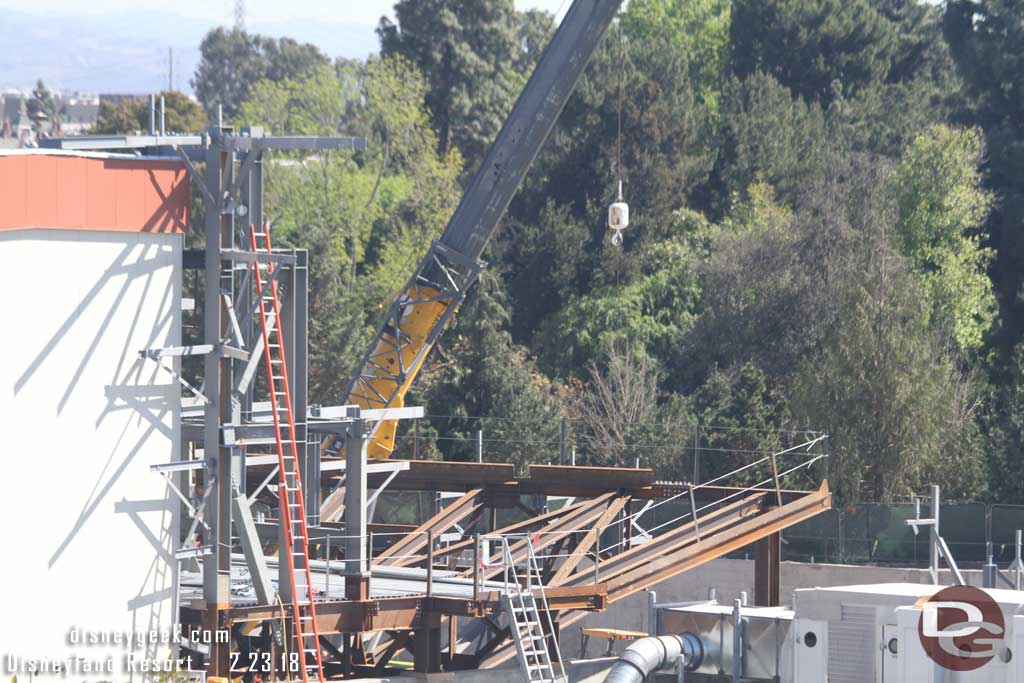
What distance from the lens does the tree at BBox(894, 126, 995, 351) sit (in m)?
56.8

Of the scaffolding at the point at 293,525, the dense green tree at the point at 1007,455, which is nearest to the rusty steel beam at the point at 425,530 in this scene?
the scaffolding at the point at 293,525

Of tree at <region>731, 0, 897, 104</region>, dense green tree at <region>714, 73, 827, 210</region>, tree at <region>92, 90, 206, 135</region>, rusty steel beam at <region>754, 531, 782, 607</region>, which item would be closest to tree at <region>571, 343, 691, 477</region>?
rusty steel beam at <region>754, 531, 782, 607</region>

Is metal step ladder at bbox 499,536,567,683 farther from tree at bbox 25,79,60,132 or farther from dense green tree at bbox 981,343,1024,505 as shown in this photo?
dense green tree at bbox 981,343,1024,505

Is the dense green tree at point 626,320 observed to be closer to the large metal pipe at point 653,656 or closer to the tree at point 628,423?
the tree at point 628,423

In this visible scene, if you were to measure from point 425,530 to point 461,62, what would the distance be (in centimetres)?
5548

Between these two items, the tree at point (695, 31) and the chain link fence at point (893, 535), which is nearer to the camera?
the chain link fence at point (893, 535)

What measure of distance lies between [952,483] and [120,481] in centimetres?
3118

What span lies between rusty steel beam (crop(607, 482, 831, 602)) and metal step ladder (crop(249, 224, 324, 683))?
5.94 metres

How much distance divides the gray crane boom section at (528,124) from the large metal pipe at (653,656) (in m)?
9.07

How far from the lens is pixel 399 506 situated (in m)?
43.1

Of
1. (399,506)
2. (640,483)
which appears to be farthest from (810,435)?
(640,483)

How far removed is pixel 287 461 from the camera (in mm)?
24156

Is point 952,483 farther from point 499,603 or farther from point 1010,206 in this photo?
point 499,603

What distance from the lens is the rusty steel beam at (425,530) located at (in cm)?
3092
